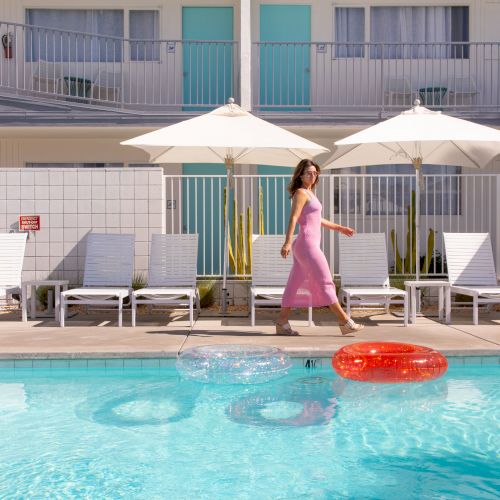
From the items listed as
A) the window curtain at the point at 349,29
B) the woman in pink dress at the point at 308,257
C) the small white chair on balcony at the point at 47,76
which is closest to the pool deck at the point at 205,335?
the woman in pink dress at the point at 308,257

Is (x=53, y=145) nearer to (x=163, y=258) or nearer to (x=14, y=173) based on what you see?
(x=14, y=173)

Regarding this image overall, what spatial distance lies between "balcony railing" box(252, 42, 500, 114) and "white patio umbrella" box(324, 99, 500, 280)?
4.79 meters

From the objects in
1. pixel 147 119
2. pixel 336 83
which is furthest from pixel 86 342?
pixel 336 83

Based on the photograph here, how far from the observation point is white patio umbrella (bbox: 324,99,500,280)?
8.80m

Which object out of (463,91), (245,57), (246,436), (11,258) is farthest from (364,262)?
(463,91)

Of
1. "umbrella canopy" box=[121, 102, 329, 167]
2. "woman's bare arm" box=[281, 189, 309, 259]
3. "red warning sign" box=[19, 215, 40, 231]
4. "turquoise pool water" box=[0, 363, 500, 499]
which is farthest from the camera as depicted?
"red warning sign" box=[19, 215, 40, 231]

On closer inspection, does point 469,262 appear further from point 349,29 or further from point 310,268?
point 349,29

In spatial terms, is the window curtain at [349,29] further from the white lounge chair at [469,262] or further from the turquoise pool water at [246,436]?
the turquoise pool water at [246,436]

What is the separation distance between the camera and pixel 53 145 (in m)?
15.0

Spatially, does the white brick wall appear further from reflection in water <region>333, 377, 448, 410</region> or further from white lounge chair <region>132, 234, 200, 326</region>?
reflection in water <region>333, 377, 448, 410</region>

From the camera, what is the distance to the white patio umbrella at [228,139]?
855 centimetres

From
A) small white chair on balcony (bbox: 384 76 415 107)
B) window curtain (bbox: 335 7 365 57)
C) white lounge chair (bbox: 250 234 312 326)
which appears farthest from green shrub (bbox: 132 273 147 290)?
window curtain (bbox: 335 7 365 57)

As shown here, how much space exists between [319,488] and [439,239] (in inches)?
420

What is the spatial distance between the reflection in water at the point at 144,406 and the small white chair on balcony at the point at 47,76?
9936 mm
